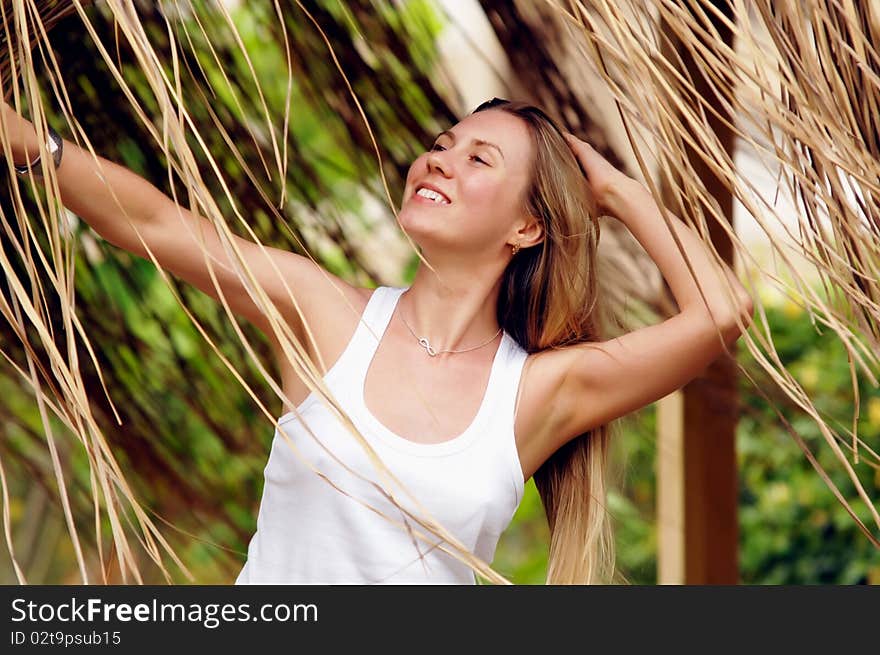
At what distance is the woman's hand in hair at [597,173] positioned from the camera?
1.19 metres

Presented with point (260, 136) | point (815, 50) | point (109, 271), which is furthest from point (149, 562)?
point (815, 50)

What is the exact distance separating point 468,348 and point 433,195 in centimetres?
16

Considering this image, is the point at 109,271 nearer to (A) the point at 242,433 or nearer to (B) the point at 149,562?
(A) the point at 242,433

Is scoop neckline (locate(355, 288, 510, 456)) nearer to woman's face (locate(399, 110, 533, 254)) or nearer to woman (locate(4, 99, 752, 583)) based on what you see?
woman (locate(4, 99, 752, 583))

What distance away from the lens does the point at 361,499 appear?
101 centimetres

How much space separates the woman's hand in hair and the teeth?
191 mm

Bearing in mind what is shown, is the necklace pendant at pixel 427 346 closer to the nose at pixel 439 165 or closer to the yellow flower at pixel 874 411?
the nose at pixel 439 165

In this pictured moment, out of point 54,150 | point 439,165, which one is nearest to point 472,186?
point 439,165

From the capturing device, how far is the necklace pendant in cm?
112

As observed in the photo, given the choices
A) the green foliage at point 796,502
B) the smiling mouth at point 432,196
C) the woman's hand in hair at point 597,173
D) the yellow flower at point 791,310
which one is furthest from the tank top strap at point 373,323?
the yellow flower at point 791,310

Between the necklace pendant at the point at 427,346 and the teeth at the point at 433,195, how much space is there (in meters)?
0.14

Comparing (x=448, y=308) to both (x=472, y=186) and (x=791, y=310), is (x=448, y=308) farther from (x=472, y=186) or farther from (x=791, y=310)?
(x=791, y=310)
